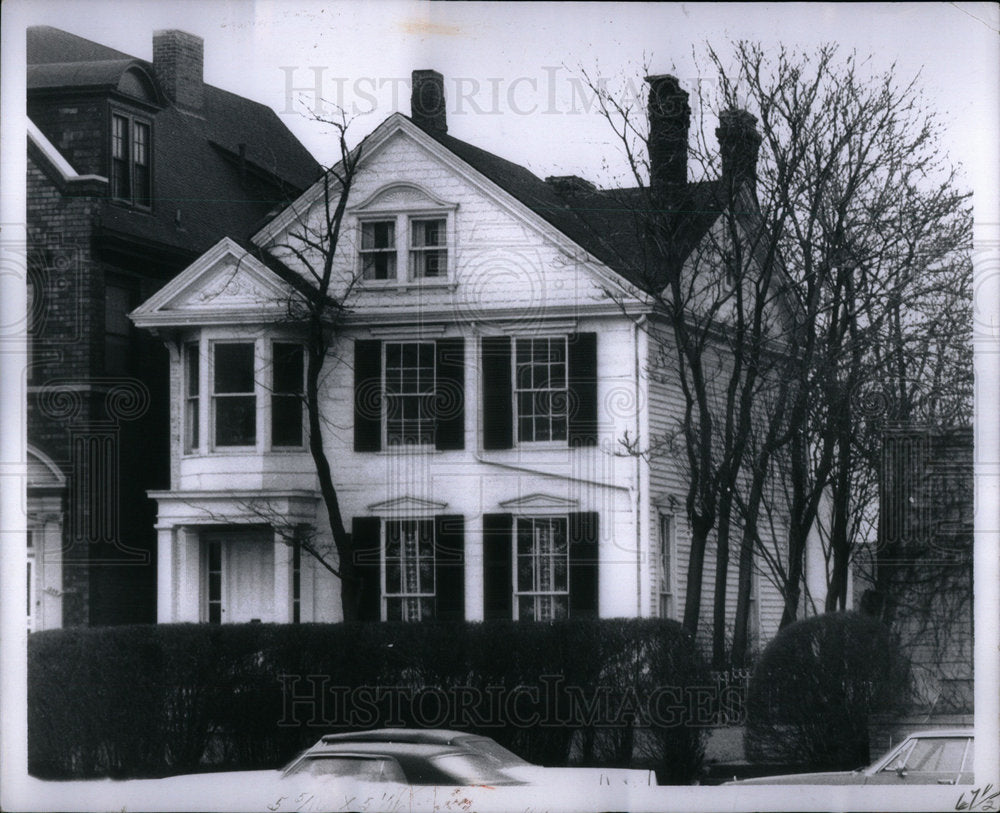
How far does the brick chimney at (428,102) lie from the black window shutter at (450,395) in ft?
4.82

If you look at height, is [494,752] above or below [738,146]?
below

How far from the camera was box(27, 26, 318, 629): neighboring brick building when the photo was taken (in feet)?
39.5

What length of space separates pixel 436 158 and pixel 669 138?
60.4 inches

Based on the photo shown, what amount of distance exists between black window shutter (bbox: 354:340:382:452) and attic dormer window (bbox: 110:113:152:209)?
1837 mm

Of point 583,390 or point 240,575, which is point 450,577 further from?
point 583,390

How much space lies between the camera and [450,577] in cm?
1173

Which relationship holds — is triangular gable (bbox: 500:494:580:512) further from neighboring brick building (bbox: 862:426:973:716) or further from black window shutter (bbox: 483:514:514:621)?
neighboring brick building (bbox: 862:426:973:716)

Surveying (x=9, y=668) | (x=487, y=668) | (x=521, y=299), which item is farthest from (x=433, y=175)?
(x=9, y=668)

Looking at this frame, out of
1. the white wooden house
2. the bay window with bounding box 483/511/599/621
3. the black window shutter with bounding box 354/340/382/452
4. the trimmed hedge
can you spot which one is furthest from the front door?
the bay window with bounding box 483/511/599/621

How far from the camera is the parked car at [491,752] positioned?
11523mm

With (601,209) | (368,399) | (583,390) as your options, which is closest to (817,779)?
(583,390)

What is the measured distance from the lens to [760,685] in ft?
38.0

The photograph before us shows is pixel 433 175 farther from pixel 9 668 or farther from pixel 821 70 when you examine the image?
pixel 9 668

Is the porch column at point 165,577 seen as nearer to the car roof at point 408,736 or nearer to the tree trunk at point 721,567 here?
the car roof at point 408,736
